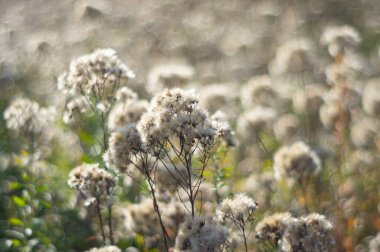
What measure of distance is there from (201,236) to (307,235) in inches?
23.9

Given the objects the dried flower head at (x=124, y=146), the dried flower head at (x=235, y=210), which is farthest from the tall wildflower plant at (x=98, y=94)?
the dried flower head at (x=235, y=210)

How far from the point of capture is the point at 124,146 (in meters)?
4.04

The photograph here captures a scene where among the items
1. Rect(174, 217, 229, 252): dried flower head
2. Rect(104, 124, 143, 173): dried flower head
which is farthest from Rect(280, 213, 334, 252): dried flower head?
Rect(104, 124, 143, 173): dried flower head

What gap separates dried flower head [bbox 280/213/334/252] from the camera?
12.5ft

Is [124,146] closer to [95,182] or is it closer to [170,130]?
[170,130]

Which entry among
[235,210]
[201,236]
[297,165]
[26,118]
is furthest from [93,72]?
[297,165]

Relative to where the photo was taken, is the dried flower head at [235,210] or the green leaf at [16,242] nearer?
the dried flower head at [235,210]

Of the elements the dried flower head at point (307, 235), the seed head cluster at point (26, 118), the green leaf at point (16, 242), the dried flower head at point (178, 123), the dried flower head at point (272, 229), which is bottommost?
the dried flower head at point (307, 235)

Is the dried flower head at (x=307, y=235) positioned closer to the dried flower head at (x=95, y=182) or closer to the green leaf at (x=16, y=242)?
the dried flower head at (x=95, y=182)

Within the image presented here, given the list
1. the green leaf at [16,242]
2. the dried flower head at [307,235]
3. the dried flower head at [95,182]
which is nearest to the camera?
the dried flower head at [307,235]

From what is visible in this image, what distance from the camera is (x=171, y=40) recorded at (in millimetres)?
13398

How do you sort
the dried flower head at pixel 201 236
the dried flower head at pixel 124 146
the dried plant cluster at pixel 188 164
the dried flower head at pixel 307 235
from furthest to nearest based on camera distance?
1. the dried flower head at pixel 124 146
2. the dried plant cluster at pixel 188 164
3. the dried flower head at pixel 307 235
4. the dried flower head at pixel 201 236

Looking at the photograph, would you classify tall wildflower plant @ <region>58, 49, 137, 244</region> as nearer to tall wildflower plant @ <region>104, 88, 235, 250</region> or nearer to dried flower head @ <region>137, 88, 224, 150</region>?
tall wildflower plant @ <region>104, 88, 235, 250</region>

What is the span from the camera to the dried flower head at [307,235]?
381cm
